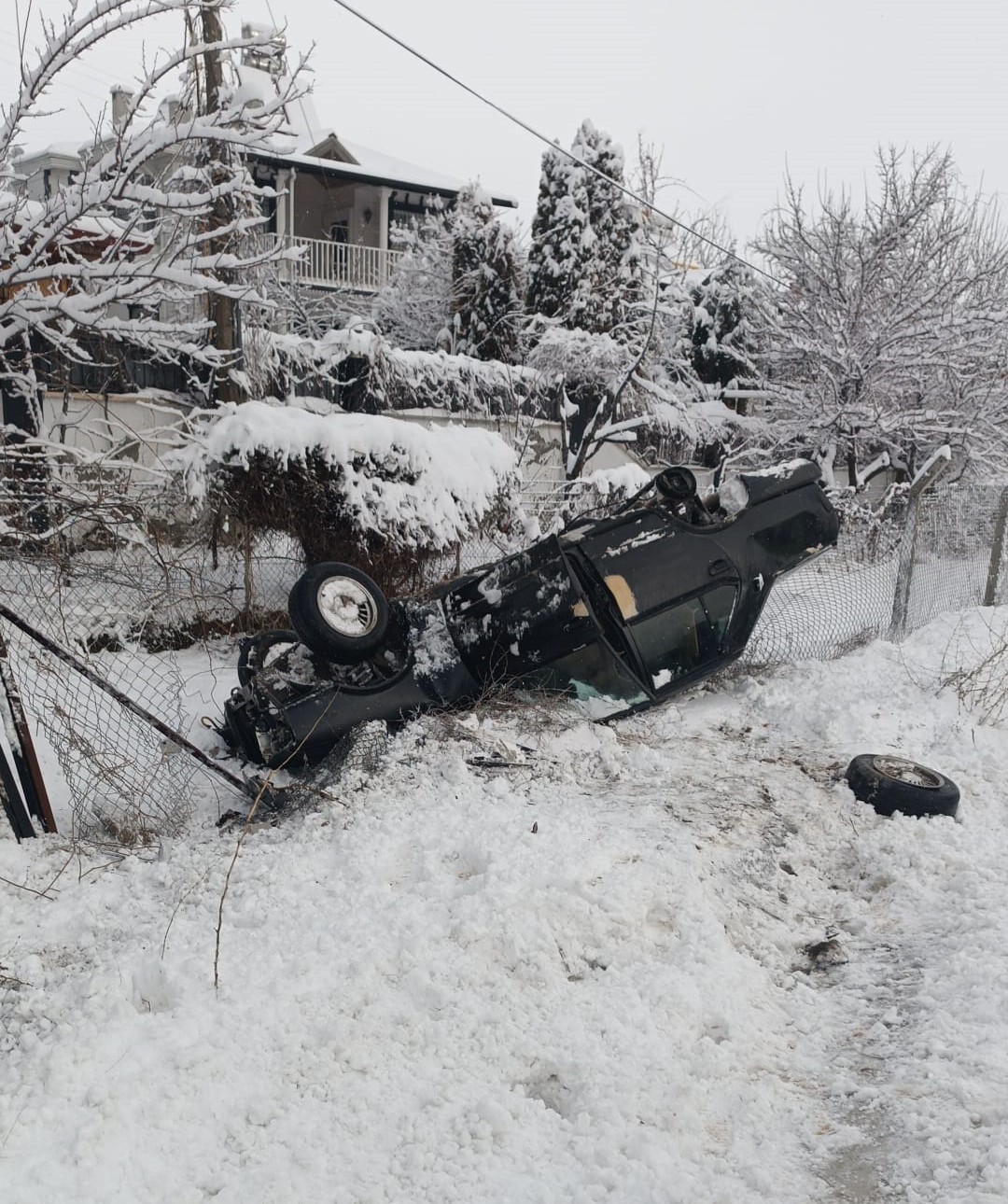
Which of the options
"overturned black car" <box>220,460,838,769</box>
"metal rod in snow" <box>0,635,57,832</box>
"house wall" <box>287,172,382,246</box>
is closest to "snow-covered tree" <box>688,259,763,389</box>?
"house wall" <box>287,172,382,246</box>

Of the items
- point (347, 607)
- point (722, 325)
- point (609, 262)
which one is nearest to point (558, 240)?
point (609, 262)

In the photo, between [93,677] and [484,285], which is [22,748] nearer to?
[93,677]

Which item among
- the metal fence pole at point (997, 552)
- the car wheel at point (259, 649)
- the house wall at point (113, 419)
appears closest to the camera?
the car wheel at point (259, 649)

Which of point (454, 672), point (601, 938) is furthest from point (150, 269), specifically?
point (601, 938)

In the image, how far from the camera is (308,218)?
30562mm

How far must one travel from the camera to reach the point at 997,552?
9.69 metres

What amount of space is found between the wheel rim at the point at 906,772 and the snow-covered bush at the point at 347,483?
4008 millimetres

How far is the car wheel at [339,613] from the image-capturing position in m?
5.16

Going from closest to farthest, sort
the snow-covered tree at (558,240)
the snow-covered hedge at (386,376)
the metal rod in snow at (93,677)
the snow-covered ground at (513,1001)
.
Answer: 1. the snow-covered ground at (513,1001)
2. the metal rod in snow at (93,677)
3. the snow-covered hedge at (386,376)
4. the snow-covered tree at (558,240)

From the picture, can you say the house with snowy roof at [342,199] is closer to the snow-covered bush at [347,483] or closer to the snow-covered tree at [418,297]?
the snow-covered tree at [418,297]

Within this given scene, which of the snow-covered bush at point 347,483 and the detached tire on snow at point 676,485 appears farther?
the snow-covered bush at point 347,483

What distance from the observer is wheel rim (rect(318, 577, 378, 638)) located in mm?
5238

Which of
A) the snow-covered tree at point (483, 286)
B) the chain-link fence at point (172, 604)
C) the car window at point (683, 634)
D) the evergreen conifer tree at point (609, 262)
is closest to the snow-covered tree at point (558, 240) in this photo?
the evergreen conifer tree at point (609, 262)

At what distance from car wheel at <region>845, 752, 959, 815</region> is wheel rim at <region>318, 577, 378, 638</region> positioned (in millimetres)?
2760
